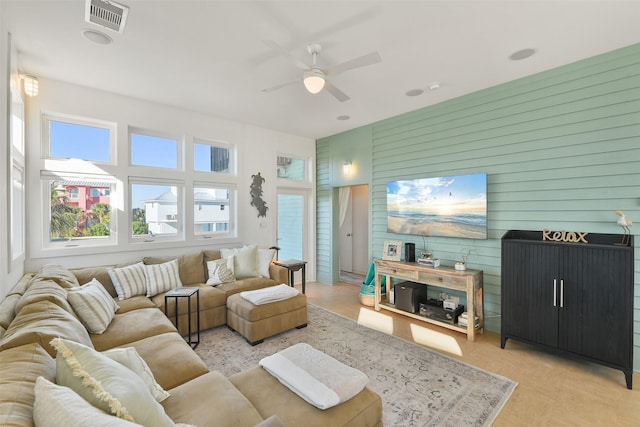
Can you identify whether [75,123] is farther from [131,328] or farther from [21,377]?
[21,377]

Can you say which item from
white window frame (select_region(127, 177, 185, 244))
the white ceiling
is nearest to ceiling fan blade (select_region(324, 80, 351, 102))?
the white ceiling

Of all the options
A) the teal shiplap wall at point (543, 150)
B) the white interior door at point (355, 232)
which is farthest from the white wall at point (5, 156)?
the white interior door at point (355, 232)

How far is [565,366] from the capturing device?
2.68 m

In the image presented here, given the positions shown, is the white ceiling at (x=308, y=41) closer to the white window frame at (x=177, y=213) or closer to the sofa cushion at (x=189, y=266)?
the white window frame at (x=177, y=213)

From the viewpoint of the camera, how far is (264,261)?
4359mm

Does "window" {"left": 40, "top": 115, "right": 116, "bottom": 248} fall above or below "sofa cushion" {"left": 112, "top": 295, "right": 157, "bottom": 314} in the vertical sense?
above

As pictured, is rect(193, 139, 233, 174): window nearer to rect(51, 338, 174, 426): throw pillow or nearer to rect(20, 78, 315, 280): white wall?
rect(20, 78, 315, 280): white wall

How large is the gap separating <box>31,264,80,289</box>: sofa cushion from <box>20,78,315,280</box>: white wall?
1.40 ft

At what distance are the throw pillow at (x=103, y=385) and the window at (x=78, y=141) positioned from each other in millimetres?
3404

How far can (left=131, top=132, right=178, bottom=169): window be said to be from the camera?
13.0ft

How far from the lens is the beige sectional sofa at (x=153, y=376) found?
993mm

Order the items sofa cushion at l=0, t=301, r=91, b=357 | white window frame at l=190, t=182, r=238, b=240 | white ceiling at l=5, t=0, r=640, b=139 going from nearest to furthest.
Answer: sofa cushion at l=0, t=301, r=91, b=357 < white ceiling at l=5, t=0, r=640, b=139 < white window frame at l=190, t=182, r=238, b=240

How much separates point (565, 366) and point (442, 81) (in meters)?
3.19

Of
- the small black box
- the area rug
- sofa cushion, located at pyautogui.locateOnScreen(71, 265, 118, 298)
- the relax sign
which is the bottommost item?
the area rug
